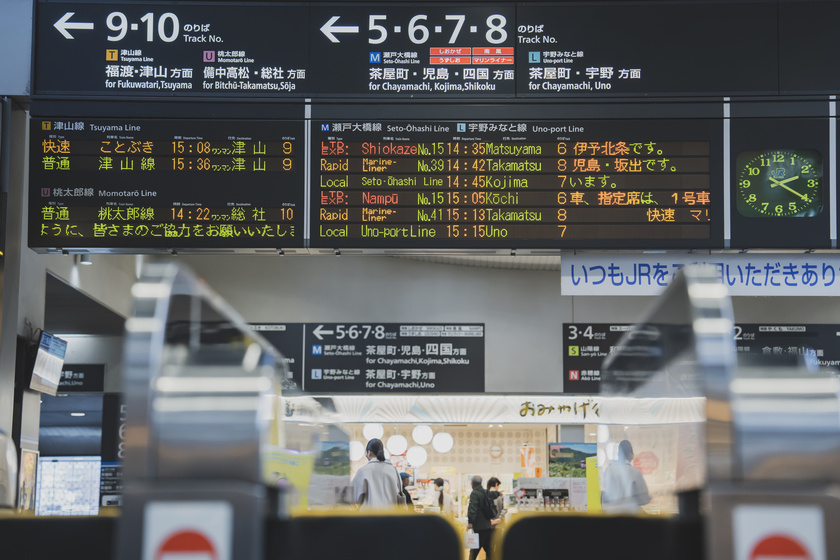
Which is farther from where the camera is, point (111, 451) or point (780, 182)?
point (111, 451)

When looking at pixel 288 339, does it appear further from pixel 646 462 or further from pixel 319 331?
pixel 646 462

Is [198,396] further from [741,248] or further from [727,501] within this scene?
[741,248]

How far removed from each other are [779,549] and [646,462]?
1.55 meters

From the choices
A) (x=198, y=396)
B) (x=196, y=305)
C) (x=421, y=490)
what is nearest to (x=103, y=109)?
(x=196, y=305)

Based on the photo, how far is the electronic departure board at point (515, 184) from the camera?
5891mm

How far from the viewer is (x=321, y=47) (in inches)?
238

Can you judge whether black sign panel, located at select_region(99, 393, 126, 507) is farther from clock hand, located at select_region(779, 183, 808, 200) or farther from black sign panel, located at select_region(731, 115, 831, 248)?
clock hand, located at select_region(779, 183, 808, 200)

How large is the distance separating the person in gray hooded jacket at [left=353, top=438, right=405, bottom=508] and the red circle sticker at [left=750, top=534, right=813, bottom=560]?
18.8 feet

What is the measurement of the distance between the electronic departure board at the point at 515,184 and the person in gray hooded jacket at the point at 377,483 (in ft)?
9.32

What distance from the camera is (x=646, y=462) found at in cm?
416

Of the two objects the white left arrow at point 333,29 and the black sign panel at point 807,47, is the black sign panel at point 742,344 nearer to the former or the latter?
the black sign panel at point 807,47

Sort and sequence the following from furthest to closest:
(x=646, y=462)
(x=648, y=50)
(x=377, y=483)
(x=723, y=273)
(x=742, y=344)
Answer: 1. (x=742, y=344)
2. (x=377, y=483)
3. (x=723, y=273)
4. (x=648, y=50)
5. (x=646, y=462)

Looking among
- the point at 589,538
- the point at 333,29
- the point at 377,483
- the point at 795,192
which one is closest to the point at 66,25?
the point at 333,29

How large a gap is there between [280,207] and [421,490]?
420 inches
